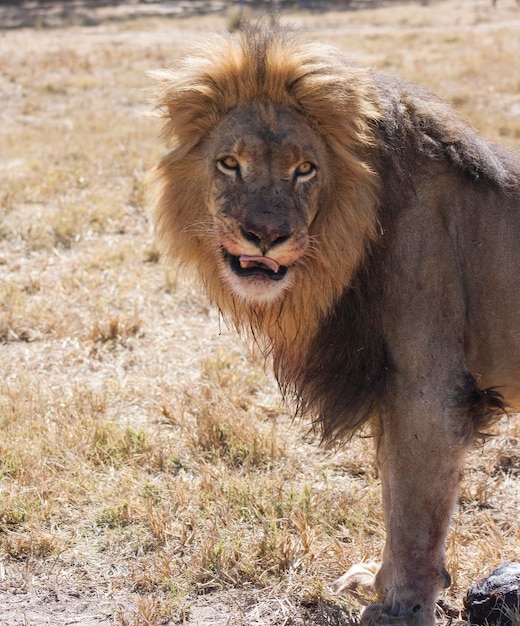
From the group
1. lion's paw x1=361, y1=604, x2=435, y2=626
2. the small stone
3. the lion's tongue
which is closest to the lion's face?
the lion's tongue

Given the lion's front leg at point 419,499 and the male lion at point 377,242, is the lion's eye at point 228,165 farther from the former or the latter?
the lion's front leg at point 419,499

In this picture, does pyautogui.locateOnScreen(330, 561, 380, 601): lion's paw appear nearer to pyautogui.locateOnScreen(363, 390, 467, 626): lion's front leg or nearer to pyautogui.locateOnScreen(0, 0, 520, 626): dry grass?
pyautogui.locateOnScreen(0, 0, 520, 626): dry grass

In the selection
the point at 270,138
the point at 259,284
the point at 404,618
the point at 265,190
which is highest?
the point at 270,138

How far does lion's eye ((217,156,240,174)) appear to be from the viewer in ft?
11.2

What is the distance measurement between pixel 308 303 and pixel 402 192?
21.8 inches

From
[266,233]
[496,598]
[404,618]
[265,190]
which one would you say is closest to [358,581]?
[404,618]

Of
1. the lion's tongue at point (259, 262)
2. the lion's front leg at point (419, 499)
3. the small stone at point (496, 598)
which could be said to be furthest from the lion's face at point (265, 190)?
the small stone at point (496, 598)

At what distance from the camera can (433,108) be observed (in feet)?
11.6

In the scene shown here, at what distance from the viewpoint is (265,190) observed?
10.8 ft

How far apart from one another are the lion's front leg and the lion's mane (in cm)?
14

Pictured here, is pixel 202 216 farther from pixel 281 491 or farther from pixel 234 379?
pixel 234 379

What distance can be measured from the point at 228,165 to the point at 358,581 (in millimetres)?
1811

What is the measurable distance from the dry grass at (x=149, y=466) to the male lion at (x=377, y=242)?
22.4 inches

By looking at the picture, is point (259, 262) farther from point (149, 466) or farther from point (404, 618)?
point (149, 466)
